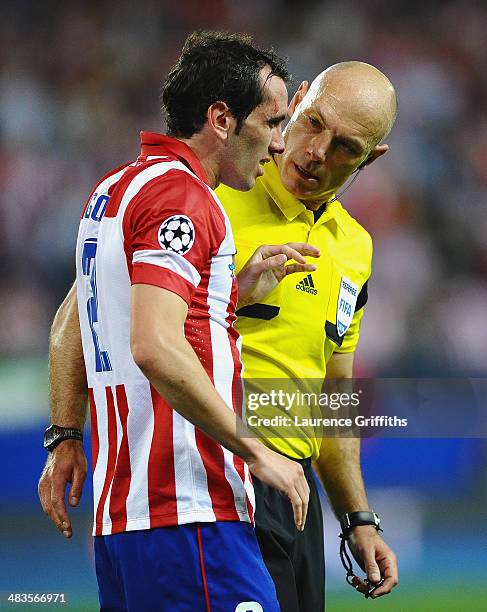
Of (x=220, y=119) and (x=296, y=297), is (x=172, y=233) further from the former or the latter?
(x=296, y=297)

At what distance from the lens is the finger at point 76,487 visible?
217 cm

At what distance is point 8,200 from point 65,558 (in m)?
2.82

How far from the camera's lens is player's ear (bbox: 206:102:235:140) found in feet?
6.98

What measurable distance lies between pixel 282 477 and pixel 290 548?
69 centimetres

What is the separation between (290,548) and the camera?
2445 millimetres

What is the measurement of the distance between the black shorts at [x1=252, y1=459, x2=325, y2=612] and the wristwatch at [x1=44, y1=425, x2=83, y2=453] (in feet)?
1.49

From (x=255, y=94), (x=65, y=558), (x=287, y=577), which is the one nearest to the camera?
(x=255, y=94)

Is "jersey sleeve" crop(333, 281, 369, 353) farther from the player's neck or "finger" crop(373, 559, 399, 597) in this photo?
the player's neck

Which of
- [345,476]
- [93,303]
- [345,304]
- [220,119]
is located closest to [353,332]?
[345,304]

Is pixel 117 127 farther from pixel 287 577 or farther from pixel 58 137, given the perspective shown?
pixel 287 577

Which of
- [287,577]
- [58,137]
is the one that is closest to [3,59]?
[58,137]

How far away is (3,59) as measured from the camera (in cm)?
718

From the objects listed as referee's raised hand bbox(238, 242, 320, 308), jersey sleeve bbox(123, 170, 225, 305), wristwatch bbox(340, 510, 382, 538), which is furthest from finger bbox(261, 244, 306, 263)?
wristwatch bbox(340, 510, 382, 538)

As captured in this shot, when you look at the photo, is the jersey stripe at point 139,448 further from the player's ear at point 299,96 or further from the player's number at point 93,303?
the player's ear at point 299,96
